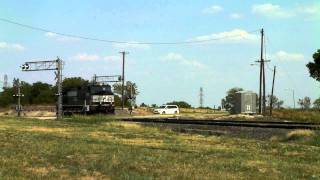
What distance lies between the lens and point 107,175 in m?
12.4

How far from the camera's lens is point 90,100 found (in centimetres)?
7069

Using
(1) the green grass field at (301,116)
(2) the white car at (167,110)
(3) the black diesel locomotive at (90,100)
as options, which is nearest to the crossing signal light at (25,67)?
(3) the black diesel locomotive at (90,100)

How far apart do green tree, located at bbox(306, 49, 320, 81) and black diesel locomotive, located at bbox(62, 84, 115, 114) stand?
81.6 ft

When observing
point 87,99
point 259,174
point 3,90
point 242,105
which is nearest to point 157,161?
point 259,174

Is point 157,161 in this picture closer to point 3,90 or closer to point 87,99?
point 87,99

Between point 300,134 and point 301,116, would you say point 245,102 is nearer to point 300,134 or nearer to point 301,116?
point 301,116

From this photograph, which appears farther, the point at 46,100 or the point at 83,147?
the point at 46,100

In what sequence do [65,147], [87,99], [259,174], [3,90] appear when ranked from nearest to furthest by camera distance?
[259,174], [65,147], [87,99], [3,90]

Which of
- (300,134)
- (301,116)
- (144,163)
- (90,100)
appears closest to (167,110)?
(90,100)

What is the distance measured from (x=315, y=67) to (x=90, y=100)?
27552 mm

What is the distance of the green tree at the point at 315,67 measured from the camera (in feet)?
238

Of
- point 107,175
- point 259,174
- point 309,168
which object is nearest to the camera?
point 107,175

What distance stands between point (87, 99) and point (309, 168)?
57430 mm

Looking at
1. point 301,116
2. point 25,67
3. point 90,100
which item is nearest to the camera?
point 301,116
